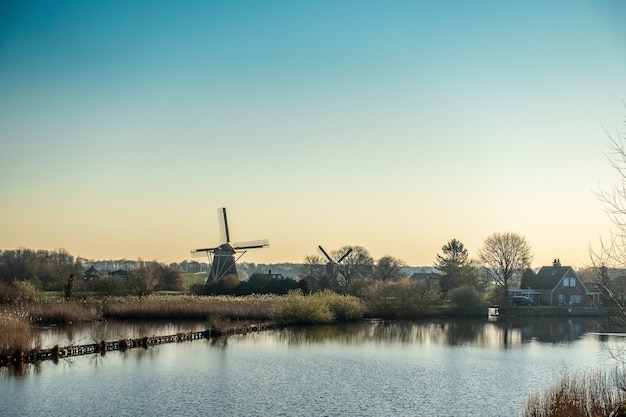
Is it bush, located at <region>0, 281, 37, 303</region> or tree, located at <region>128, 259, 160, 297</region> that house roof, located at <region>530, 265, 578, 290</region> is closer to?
tree, located at <region>128, 259, 160, 297</region>

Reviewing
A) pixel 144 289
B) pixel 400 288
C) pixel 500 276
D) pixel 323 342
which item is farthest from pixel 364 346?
pixel 500 276

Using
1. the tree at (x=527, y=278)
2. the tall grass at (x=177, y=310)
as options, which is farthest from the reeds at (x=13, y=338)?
the tree at (x=527, y=278)

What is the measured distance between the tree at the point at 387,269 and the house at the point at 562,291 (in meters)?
12.4

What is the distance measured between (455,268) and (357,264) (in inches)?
490

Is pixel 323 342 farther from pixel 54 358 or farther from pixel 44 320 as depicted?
pixel 44 320

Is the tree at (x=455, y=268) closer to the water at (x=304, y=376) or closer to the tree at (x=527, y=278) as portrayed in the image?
the tree at (x=527, y=278)

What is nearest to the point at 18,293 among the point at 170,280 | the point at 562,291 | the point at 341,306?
the point at 341,306

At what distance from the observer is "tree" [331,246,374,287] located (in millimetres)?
66938

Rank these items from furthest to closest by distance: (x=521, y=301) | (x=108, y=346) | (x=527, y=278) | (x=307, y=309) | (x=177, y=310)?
(x=527, y=278), (x=521, y=301), (x=177, y=310), (x=307, y=309), (x=108, y=346)

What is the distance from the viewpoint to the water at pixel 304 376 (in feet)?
58.2

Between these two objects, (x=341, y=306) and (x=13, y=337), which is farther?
(x=341, y=306)

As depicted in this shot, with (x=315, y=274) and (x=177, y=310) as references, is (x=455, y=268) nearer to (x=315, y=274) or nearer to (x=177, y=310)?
(x=315, y=274)

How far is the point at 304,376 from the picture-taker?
22781 mm

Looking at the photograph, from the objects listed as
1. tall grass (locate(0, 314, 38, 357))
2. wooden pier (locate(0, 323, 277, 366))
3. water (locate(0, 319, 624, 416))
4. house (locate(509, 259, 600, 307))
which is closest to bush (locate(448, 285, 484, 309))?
house (locate(509, 259, 600, 307))
